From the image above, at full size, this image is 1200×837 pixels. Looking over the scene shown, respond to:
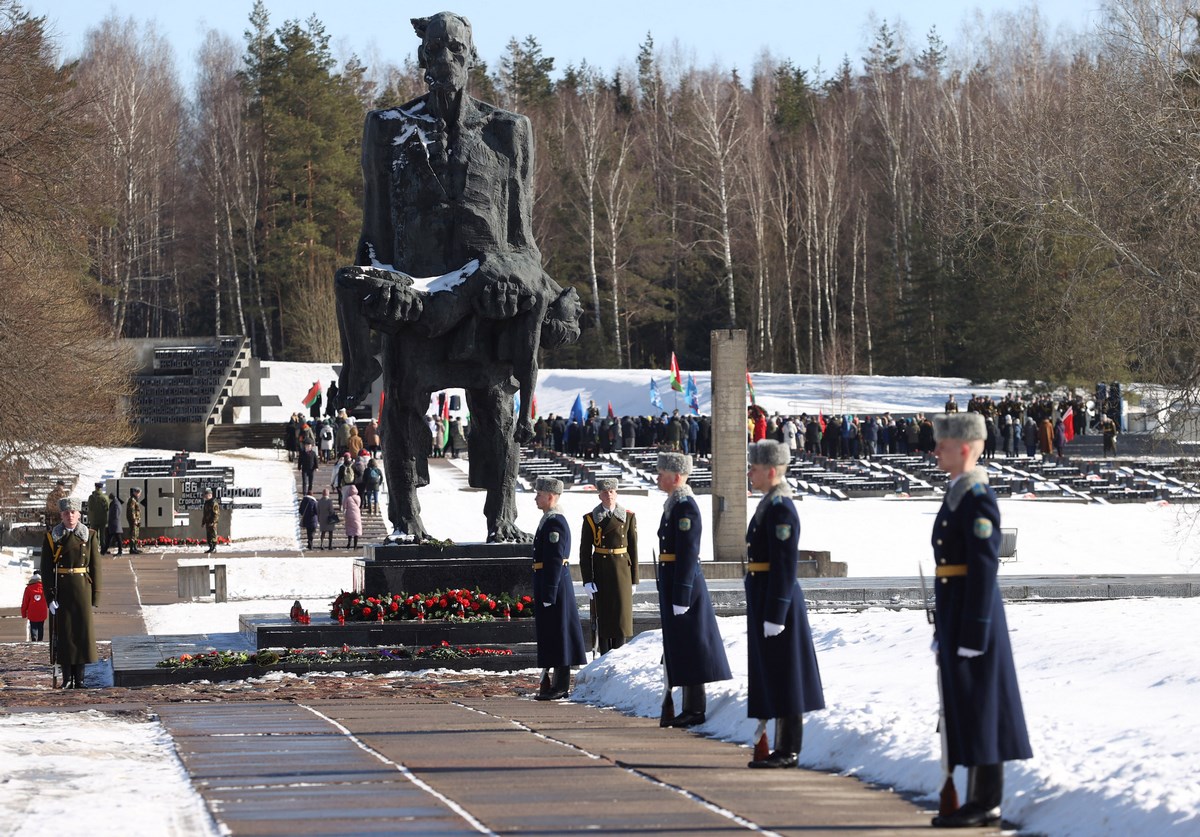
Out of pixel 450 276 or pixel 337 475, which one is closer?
pixel 450 276

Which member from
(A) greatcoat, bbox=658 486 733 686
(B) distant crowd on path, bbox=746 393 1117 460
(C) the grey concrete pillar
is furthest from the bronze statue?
(B) distant crowd on path, bbox=746 393 1117 460

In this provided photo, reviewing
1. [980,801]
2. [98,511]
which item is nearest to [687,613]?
[980,801]

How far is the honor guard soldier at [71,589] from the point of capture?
1303 centimetres

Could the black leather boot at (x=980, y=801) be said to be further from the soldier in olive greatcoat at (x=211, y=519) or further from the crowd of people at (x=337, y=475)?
the soldier in olive greatcoat at (x=211, y=519)

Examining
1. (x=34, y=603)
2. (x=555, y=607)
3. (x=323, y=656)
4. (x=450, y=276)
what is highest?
(x=450, y=276)

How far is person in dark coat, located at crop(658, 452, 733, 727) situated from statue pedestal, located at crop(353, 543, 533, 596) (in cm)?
445

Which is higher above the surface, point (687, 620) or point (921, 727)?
point (687, 620)

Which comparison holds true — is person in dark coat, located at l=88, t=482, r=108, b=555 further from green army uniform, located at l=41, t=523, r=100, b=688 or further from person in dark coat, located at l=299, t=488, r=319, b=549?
green army uniform, located at l=41, t=523, r=100, b=688

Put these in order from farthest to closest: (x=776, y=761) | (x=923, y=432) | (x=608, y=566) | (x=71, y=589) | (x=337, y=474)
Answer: (x=923, y=432) → (x=337, y=474) → (x=71, y=589) → (x=608, y=566) → (x=776, y=761)

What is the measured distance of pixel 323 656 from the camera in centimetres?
1266

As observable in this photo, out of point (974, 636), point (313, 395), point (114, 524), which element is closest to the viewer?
point (974, 636)

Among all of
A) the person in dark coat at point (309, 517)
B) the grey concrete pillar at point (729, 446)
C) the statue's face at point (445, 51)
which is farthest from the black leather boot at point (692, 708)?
the person in dark coat at point (309, 517)

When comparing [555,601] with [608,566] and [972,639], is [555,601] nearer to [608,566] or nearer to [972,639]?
[608,566]

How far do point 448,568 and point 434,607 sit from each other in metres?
0.44
